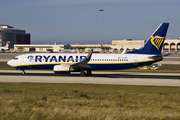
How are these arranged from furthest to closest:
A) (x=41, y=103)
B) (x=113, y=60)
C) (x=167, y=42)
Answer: (x=167, y=42), (x=113, y=60), (x=41, y=103)

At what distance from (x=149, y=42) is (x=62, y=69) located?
1483cm

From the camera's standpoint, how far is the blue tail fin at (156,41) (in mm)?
41406

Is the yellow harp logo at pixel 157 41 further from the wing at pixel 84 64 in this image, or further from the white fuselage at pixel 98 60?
the wing at pixel 84 64

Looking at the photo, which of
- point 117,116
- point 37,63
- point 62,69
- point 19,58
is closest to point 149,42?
point 62,69

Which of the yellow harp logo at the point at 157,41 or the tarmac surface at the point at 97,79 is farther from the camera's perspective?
the yellow harp logo at the point at 157,41

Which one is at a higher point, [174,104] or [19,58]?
[19,58]

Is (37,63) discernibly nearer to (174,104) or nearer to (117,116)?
(174,104)

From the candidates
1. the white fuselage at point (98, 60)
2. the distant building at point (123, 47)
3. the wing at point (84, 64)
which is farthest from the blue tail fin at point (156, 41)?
the distant building at point (123, 47)

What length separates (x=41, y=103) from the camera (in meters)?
17.9

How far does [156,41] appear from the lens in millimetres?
41750

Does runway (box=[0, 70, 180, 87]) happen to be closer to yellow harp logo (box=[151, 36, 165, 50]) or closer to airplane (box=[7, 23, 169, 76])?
airplane (box=[7, 23, 169, 76])

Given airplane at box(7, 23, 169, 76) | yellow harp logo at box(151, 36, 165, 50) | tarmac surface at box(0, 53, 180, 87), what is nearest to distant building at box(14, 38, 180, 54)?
airplane at box(7, 23, 169, 76)

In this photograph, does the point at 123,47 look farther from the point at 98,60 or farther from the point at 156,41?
the point at 98,60

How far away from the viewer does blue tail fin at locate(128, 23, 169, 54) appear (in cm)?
4141
